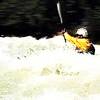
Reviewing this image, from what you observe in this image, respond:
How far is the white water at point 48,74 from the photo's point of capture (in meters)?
11.0

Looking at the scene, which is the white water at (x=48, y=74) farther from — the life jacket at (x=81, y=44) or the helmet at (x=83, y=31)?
the helmet at (x=83, y=31)

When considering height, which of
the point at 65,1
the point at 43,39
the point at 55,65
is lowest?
the point at 43,39

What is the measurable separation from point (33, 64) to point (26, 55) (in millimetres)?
1552

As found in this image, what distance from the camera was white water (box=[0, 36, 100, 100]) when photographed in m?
11.0

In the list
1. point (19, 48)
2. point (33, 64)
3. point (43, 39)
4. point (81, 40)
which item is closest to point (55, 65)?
point (33, 64)

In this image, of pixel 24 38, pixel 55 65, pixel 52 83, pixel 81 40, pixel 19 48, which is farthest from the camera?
pixel 24 38

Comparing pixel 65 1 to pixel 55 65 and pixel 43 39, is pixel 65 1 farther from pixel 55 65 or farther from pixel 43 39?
pixel 55 65

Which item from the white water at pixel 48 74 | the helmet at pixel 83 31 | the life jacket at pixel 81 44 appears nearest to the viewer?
the white water at pixel 48 74

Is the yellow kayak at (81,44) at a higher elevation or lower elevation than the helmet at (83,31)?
higher

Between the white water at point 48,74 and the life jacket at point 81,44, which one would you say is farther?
the life jacket at point 81,44

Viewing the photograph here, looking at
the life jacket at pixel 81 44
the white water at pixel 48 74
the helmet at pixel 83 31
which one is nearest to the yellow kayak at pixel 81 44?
the life jacket at pixel 81 44

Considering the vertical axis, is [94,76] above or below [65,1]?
above

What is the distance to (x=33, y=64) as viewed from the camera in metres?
13.5

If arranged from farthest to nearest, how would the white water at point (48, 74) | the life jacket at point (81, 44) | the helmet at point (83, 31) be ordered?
the helmet at point (83, 31)
the life jacket at point (81, 44)
the white water at point (48, 74)
